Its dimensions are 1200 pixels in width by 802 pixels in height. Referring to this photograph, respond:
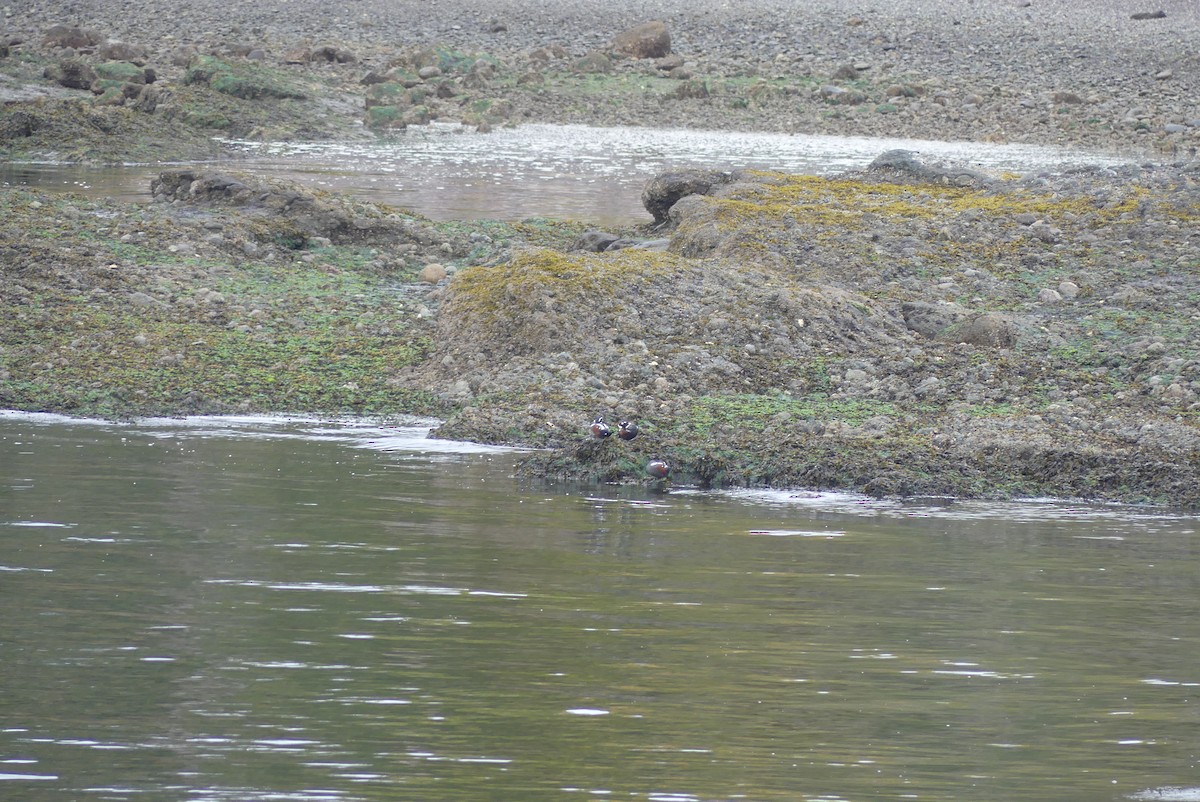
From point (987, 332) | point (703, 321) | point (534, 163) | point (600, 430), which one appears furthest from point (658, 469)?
point (534, 163)

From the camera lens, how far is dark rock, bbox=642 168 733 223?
15.9 m

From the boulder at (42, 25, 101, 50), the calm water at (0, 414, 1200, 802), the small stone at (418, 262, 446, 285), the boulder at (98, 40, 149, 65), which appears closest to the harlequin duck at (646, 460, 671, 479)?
the calm water at (0, 414, 1200, 802)

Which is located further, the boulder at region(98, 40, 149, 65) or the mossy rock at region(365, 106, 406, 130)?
the boulder at region(98, 40, 149, 65)

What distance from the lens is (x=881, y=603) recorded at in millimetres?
6562

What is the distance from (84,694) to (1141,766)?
2.93 meters

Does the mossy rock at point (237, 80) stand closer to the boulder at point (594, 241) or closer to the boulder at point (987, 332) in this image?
the boulder at point (594, 241)

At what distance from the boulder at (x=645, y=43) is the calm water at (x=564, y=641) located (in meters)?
35.0

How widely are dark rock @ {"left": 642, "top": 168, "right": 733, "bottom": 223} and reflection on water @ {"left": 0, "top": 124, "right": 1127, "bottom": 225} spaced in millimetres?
1536

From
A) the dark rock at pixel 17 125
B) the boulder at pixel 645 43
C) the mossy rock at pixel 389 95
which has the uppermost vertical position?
the boulder at pixel 645 43

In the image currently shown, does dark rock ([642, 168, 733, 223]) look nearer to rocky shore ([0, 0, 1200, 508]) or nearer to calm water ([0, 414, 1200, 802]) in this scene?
rocky shore ([0, 0, 1200, 508])

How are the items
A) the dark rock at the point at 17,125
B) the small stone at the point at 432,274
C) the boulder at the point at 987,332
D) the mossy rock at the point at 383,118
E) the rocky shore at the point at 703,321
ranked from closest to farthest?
the rocky shore at the point at 703,321 → the boulder at the point at 987,332 → the small stone at the point at 432,274 → the dark rock at the point at 17,125 → the mossy rock at the point at 383,118

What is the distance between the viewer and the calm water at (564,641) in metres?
4.71

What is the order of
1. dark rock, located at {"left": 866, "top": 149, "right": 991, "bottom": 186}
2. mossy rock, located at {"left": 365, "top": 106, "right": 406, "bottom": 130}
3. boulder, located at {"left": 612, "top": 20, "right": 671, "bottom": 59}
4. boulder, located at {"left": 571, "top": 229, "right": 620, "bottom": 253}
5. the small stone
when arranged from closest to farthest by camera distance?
the small stone → boulder, located at {"left": 571, "top": 229, "right": 620, "bottom": 253} → dark rock, located at {"left": 866, "top": 149, "right": 991, "bottom": 186} → mossy rock, located at {"left": 365, "top": 106, "right": 406, "bottom": 130} → boulder, located at {"left": 612, "top": 20, "right": 671, "bottom": 59}

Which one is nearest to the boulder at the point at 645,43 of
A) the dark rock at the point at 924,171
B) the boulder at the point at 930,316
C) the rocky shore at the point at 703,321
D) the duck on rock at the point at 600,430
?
the dark rock at the point at 924,171
